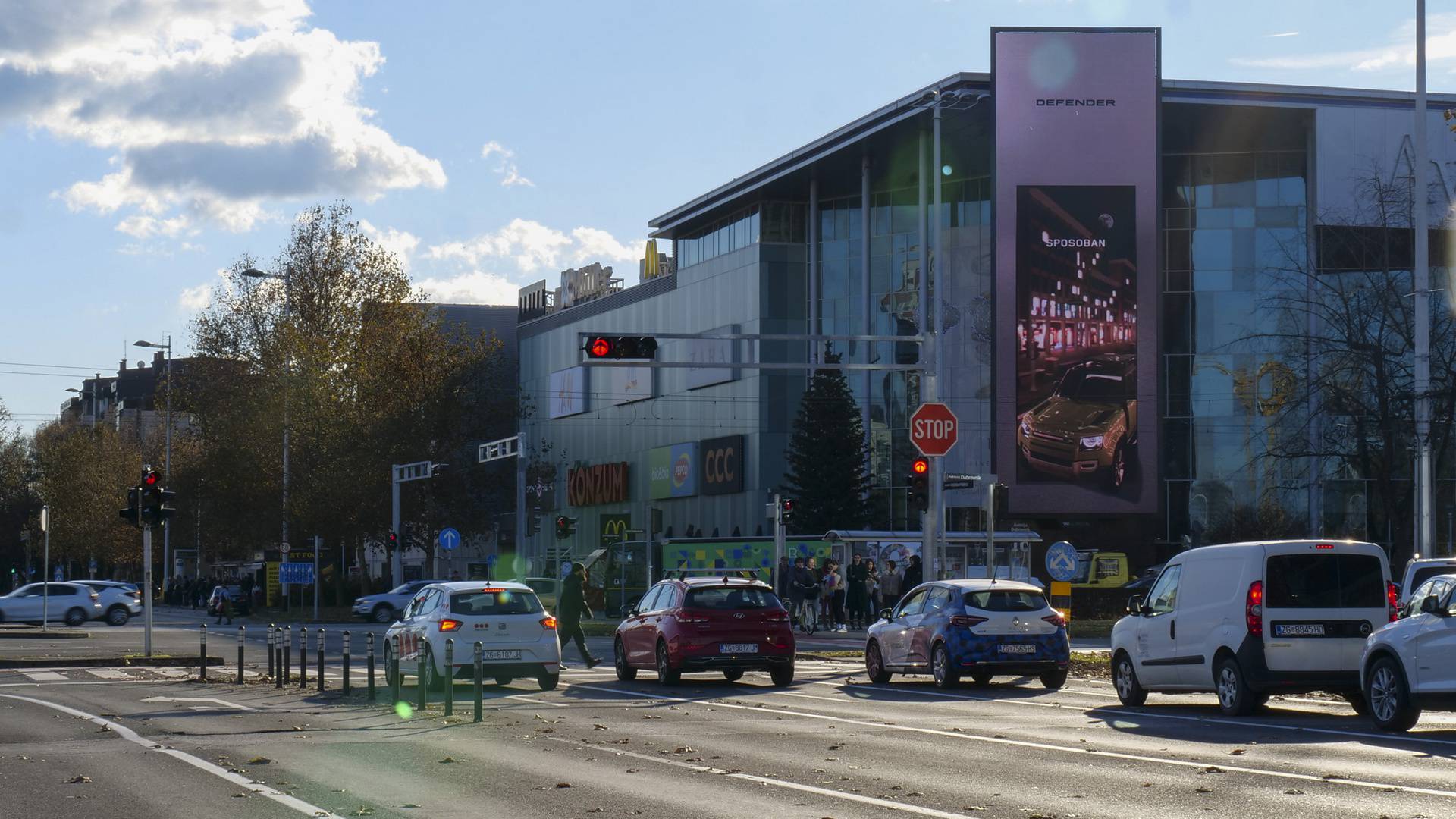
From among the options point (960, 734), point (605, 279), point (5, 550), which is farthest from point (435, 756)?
point (5, 550)

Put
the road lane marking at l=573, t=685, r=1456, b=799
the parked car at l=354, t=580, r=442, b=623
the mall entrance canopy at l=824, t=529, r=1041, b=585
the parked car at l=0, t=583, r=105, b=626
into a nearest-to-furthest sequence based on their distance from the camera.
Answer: the road lane marking at l=573, t=685, r=1456, b=799
the mall entrance canopy at l=824, t=529, r=1041, b=585
the parked car at l=354, t=580, r=442, b=623
the parked car at l=0, t=583, r=105, b=626

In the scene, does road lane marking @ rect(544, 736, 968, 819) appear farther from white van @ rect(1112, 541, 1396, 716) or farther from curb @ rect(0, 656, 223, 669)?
curb @ rect(0, 656, 223, 669)

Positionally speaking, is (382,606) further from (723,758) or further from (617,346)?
(723,758)

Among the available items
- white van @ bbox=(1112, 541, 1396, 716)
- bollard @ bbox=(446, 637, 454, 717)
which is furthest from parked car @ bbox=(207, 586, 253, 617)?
white van @ bbox=(1112, 541, 1396, 716)

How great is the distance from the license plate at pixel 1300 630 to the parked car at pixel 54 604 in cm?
4605

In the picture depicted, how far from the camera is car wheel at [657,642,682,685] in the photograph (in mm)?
25031

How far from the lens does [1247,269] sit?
66562 mm

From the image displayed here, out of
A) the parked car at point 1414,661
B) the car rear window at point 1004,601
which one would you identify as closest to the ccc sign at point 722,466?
the car rear window at point 1004,601

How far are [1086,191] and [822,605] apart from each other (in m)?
Answer: 23.0

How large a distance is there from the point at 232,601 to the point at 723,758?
5640 centimetres

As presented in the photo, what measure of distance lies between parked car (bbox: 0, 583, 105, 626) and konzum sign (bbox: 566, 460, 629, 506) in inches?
1247

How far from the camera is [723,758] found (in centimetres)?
1480

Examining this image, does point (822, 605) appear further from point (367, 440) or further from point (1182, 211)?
point (1182, 211)

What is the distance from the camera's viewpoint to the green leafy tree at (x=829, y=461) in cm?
6688
